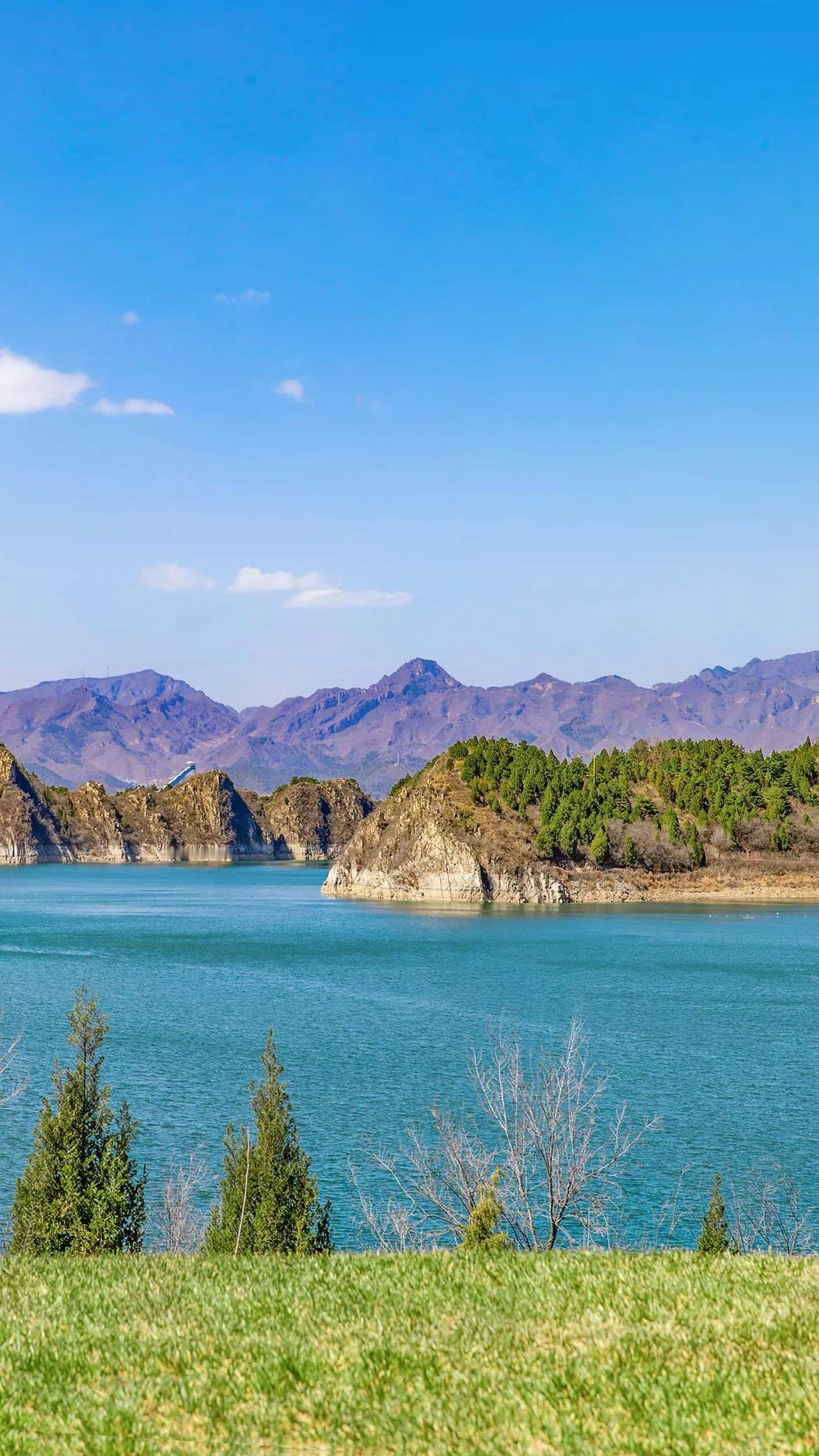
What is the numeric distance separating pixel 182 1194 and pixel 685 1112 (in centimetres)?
1681

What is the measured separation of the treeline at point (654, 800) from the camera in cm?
12825

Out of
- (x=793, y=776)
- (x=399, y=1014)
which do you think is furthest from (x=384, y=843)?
(x=399, y=1014)

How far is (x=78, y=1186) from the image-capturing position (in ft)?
69.3

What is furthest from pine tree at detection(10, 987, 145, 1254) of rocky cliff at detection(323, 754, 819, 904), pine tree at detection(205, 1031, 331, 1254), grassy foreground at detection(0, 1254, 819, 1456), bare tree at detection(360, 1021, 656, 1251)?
rocky cliff at detection(323, 754, 819, 904)

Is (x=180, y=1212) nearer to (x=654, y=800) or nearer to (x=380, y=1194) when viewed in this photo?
(x=380, y=1194)

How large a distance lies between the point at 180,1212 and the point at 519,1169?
7.51 meters

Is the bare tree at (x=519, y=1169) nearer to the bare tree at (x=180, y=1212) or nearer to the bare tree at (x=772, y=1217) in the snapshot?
the bare tree at (x=772, y=1217)

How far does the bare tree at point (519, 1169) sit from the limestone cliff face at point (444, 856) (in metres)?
85.7

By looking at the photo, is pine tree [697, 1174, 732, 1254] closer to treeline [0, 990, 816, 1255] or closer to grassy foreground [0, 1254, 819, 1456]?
treeline [0, 990, 816, 1255]

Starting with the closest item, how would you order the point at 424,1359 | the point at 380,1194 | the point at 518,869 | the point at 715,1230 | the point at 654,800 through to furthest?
the point at 424,1359 < the point at 715,1230 < the point at 380,1194 < the point at 518,869 < the point at 654,800

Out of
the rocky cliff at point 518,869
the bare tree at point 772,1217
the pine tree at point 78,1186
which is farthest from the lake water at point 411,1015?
the rocky cliff at point 518,869

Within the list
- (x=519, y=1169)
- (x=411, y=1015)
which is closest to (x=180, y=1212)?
(x=519, y=1169)

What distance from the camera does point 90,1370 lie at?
29.1ft

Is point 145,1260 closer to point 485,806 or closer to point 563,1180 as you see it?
point 563,1180
